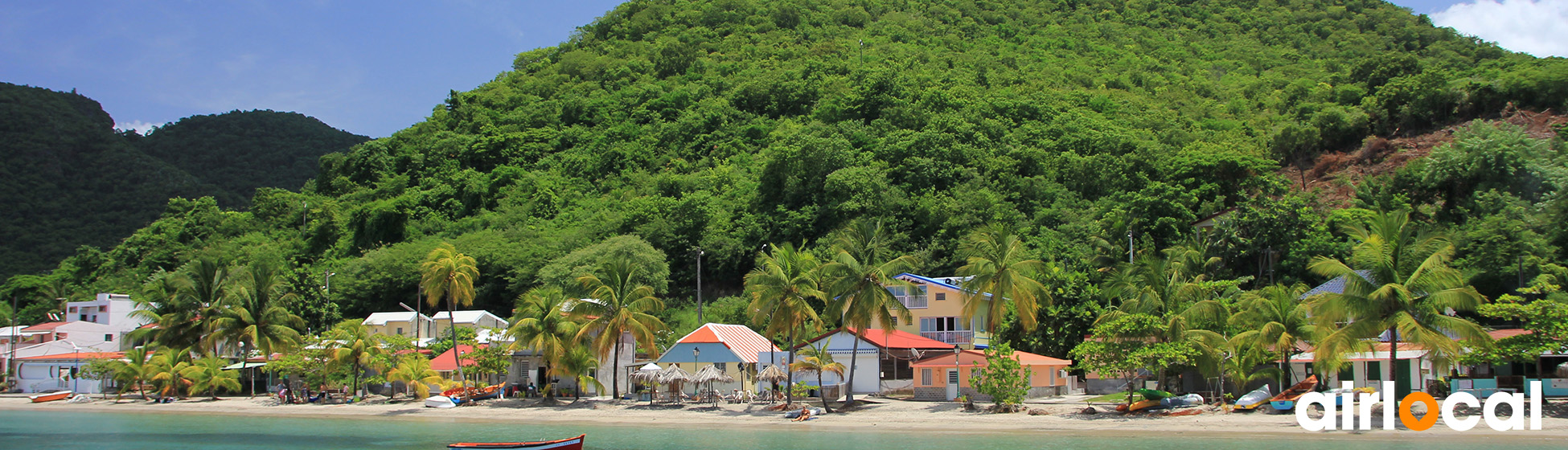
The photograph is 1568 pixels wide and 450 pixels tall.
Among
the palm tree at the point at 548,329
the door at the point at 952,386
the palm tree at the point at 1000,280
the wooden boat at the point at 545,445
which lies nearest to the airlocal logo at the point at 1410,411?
the palm tree at the point at 1000,280

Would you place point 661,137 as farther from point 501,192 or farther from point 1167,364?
point 1167,364

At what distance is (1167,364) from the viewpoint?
2966 cm

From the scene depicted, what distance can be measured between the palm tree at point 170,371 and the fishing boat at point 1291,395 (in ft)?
149

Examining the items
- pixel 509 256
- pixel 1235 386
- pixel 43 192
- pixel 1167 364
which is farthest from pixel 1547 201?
pixel 43 192

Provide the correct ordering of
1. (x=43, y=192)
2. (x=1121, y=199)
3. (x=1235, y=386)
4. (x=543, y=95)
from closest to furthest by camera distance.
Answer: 1. (x=1235, y=386)
2. (x=1121, y=199)
3. (x=543, y=95)
4. (x=43, y=192)

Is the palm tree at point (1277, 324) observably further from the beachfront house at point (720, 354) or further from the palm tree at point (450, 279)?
the palm tree at point (450, 279)

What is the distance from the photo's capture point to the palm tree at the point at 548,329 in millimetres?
36375

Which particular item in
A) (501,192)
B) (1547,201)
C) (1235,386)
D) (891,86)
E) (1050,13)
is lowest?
(1235,386)

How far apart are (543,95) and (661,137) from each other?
20.3 meters

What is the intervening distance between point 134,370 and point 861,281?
35768 mm

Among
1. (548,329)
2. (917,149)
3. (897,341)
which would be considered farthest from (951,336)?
(917,149)

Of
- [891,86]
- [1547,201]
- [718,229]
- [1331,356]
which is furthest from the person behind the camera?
[891,86]

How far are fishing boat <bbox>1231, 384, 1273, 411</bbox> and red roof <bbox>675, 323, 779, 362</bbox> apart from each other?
15752mm

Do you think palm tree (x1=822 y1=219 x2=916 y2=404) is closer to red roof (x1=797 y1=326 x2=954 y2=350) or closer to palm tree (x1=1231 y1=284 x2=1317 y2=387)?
red roof (x1=797 y1=326 x2=954 y2=350)
